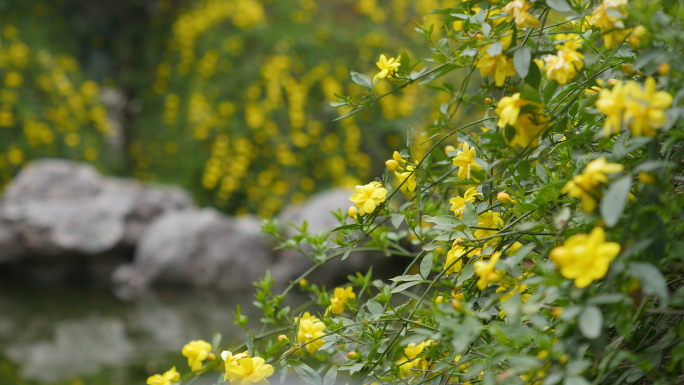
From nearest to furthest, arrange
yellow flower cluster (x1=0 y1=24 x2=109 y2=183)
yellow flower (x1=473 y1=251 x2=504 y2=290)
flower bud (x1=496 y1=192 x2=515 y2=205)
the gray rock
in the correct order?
yellow flower (x1=473 y1=251 x2=504 y2=290)
flower bud (x1=496 y1=192 x2=515 y2=205)
the gray rock
yellow flower cluster (x1=0 y1=24 x2=109 y2=183)

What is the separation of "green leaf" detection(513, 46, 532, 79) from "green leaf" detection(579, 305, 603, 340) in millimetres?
243

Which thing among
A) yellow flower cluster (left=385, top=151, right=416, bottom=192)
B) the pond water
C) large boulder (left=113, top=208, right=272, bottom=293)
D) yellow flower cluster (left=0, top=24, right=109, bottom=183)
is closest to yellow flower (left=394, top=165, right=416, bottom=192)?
yellow flower cluster (left=385, top=151, right=416, bottom=192)

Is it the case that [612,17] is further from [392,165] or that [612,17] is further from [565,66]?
[392,165]

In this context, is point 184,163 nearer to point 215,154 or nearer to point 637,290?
point 215,154

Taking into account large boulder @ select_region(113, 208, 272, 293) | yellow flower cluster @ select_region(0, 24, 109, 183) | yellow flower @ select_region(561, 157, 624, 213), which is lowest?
yellow flower @ select_region(561, 157, 624, 213)

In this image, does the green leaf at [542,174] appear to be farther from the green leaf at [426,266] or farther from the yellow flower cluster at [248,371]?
the yellow flower cluster at [248,371]

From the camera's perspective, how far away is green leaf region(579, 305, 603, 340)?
384 millimetres

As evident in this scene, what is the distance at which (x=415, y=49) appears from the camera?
4.23m

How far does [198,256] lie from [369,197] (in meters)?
2.85

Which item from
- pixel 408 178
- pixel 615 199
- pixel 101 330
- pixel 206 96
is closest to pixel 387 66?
pixel 408 178

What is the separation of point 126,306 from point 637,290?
117 inches

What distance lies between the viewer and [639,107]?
42 cm

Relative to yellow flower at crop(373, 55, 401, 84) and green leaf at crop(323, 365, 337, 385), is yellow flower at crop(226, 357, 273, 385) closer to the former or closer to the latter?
green leaf at crop(323, 365, 337, 385)

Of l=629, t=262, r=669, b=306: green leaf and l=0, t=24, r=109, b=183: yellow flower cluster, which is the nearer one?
l=629, t=262, r=669, b=306: green leaf
